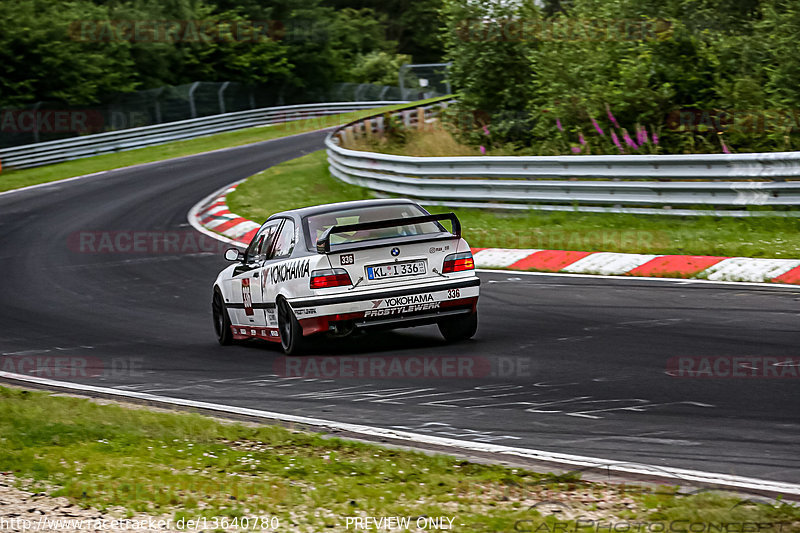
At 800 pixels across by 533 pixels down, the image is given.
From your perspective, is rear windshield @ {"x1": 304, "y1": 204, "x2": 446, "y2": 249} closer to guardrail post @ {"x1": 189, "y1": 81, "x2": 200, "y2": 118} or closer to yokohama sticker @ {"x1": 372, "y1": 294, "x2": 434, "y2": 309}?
yokohama sticker @ {"x1": 372, "y1": 294, "x2": 434, "y2": 309}

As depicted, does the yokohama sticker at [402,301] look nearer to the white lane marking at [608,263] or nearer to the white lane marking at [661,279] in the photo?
the white lane marking at [661,279]

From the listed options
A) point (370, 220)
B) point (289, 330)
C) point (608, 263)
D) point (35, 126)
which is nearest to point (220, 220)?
point (608, 263)

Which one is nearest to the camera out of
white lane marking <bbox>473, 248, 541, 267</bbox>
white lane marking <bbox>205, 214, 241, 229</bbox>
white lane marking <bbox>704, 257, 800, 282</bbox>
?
white lane marking <bbox>704, 257, 800, 282</bbox>

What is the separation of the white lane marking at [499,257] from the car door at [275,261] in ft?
16.3

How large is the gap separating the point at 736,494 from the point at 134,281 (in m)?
12.1

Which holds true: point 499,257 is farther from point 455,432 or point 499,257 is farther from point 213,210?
point 213,210

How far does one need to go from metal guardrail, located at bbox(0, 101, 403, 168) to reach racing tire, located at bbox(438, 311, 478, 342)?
30.2 metres

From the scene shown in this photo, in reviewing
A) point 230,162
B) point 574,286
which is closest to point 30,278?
point 574,286

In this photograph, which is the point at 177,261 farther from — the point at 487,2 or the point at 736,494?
the point at 736,494

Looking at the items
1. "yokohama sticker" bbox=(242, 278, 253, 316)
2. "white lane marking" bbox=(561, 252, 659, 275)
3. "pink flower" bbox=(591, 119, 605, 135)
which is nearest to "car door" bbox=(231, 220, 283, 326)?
"yokohama sticker" bbox=(242, 278, 253, 316)

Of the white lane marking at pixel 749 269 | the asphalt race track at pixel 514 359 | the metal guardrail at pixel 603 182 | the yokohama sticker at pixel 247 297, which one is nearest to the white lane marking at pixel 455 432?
the asphalt race track at pixel 514 359

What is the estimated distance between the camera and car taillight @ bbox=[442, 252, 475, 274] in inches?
366

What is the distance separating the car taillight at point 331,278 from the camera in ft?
29.7

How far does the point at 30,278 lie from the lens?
16.1 metres
